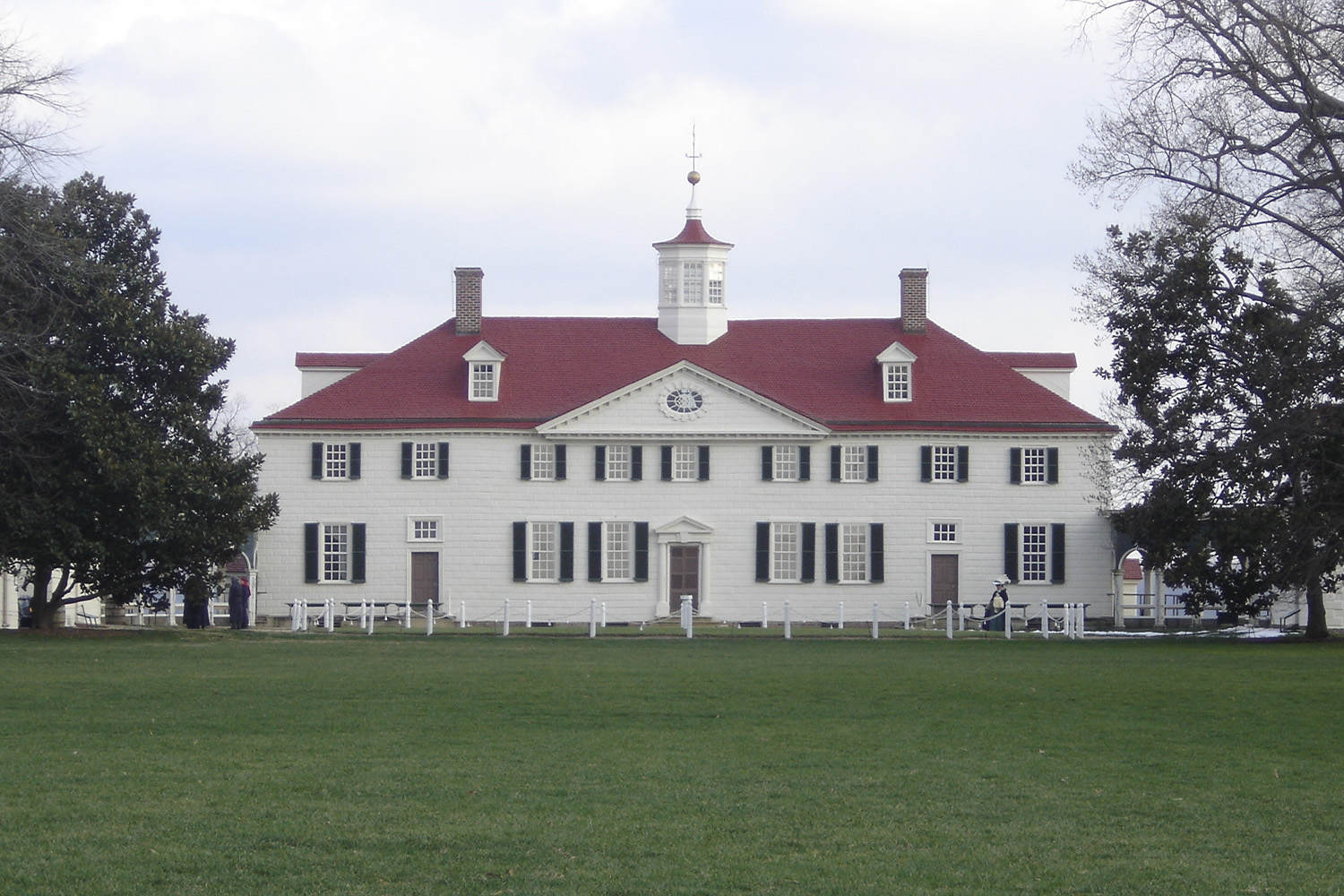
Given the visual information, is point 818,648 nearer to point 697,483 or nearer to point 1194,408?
point 1194,408

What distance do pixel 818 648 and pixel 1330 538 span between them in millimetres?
8944

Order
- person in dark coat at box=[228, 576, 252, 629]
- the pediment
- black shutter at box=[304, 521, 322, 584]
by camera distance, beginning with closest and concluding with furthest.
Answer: person in dark coat at box=[228, 576, 252, 629], the pediment, black shutter at box=[304, 521, 322, 584]

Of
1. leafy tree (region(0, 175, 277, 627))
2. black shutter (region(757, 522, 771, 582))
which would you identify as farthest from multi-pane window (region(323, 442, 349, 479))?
black shutter (region(757, 522, 771, 582))

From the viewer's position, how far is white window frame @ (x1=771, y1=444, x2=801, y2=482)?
147ft

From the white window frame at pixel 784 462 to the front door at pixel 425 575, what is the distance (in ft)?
30.7

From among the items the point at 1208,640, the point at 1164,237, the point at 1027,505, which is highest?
the point at 1164,237

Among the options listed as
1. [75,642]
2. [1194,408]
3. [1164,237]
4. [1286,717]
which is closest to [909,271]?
[1194,408]

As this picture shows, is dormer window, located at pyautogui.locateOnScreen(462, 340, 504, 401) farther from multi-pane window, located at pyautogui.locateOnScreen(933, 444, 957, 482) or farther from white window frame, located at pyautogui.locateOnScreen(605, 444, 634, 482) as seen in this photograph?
multi-pane window, located at pyautogui.locateOnScreen(933, 444, 957, 482)

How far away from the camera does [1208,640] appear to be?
35.1 metres

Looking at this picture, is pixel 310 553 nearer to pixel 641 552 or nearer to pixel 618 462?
pixel 618 462

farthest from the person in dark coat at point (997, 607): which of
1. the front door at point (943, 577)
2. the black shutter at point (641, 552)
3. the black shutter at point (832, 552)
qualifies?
the black shutter at point (641, 552)

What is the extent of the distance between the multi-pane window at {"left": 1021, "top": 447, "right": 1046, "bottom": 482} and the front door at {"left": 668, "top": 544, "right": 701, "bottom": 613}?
29.6 ft

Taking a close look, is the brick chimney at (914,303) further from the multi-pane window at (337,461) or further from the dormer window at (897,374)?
the multi-pane window at (337,461)

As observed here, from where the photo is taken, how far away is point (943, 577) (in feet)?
147
